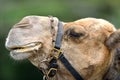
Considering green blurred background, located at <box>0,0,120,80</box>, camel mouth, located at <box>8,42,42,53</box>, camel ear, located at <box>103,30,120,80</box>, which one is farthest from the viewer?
green blurred background, located at <box>0,0,120,80</box>

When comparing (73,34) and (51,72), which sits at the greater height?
(73,34)

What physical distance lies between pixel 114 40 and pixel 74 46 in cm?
48

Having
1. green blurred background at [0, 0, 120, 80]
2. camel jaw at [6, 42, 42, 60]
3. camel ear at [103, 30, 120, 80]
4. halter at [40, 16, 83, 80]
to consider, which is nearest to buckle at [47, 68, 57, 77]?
halter at [40, 16, 83, 80]

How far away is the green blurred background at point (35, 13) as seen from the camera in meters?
16.0

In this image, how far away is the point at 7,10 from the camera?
62.2 ft

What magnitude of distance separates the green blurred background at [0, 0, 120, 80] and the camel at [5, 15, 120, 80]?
6942mm

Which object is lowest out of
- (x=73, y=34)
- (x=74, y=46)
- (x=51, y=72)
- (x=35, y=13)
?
(x=35, y=13)

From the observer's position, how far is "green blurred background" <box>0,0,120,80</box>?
16.0 meters

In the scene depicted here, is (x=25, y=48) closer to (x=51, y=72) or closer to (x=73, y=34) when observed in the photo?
(x=51, y=72)

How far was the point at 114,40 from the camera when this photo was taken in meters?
7.77

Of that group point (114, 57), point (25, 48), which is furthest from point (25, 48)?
point (114, 57)

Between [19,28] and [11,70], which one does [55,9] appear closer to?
[11,70]

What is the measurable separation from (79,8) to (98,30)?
1146 centimetres

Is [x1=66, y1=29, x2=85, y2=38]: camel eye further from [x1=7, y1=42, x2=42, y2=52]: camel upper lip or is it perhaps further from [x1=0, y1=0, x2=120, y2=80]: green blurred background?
[x1=0, y1=0, x2=120, y2=80]: green blurred background
